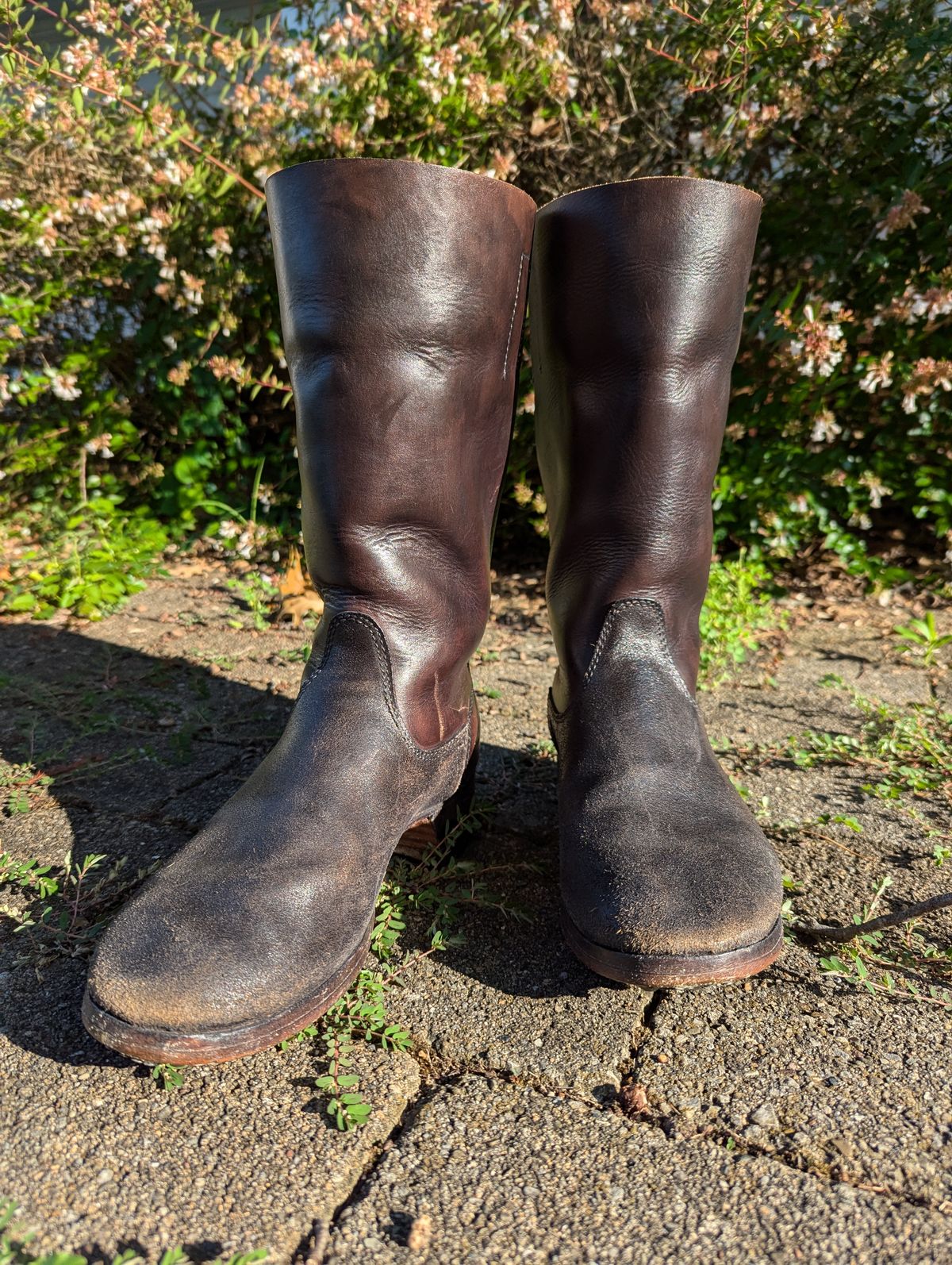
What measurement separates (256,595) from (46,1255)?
2.22 m

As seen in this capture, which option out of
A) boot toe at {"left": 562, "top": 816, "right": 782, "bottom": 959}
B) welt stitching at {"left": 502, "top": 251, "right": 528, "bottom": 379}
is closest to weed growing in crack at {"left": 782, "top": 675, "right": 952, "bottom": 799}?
boot toe at {"left": 562, "top": 816, "right": 782, "bottom": 959}

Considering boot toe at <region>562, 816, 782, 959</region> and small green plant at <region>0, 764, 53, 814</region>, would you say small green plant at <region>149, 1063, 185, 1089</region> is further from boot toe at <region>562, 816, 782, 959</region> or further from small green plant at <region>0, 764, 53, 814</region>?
small green plant at <region>0, 764, 53, 814</region>

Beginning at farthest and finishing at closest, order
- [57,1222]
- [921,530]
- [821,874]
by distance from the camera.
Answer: [921,530], [821,874], [57,1222]

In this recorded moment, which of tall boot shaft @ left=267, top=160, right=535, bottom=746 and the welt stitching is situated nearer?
tall boot shaft @ left=267, top=160, right=535, bottom=746

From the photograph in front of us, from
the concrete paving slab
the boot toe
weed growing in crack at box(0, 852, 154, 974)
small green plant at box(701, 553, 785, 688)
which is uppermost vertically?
the boot toe

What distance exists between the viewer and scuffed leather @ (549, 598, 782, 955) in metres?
1.03

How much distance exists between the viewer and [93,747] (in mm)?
1813

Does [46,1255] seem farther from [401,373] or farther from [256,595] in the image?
[256,595]

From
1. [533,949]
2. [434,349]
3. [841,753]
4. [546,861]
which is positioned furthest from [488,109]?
[533,949]

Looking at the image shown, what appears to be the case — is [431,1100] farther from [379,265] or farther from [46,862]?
[379,265]

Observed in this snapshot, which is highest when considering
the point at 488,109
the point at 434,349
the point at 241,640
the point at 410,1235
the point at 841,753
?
the point at 488,109

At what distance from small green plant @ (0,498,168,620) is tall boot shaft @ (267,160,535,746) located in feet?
5.59

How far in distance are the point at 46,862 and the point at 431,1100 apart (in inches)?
29.3

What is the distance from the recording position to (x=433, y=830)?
1.35 meters
